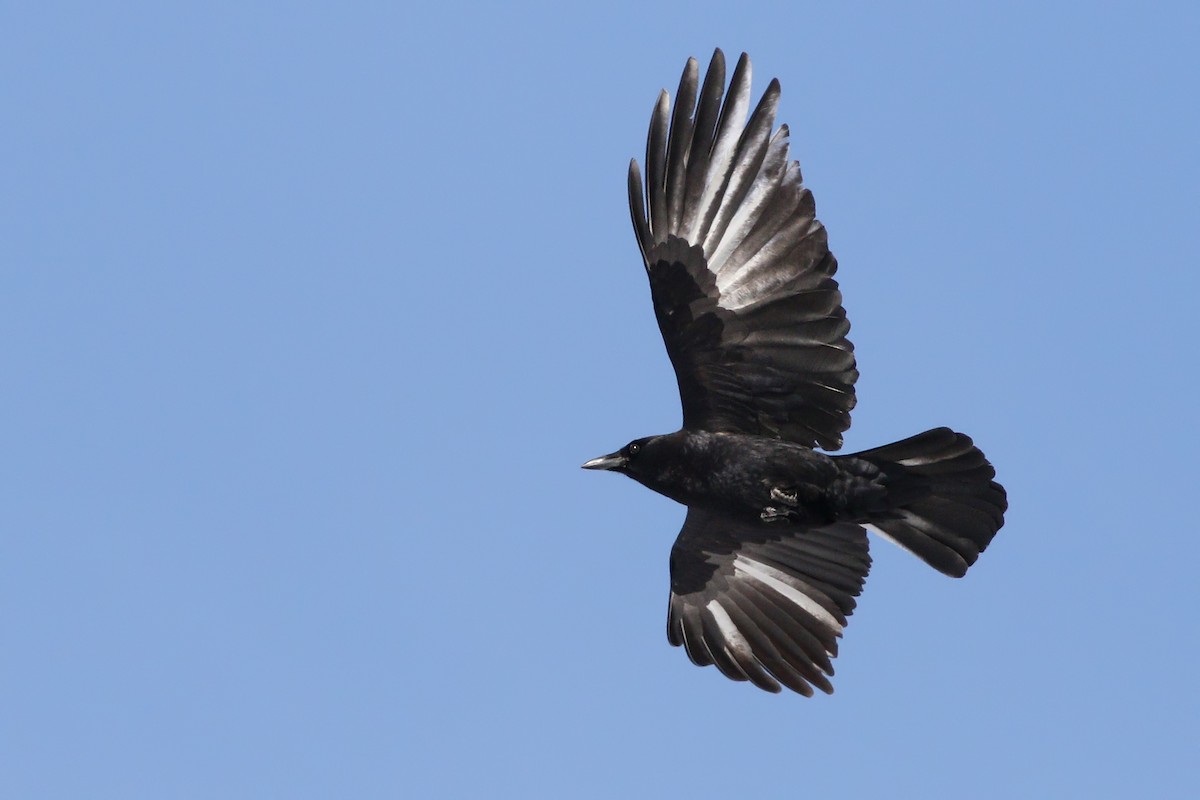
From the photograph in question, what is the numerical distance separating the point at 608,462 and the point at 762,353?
1.64 meters

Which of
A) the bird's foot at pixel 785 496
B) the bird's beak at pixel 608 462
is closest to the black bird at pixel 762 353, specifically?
the bird's foot at pixel 785 496

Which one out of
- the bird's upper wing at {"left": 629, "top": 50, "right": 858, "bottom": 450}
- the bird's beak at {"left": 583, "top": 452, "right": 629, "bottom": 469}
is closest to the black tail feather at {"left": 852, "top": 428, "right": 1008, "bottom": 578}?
the bird's upper wing at {"left": 629, "top": 50, "right": 858, "bottom": 450}

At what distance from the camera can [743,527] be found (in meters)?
14.0

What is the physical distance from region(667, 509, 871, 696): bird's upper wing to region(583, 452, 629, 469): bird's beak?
854 millimetres

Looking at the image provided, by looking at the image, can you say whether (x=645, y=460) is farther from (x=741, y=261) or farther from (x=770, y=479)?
(x=741, y=261)

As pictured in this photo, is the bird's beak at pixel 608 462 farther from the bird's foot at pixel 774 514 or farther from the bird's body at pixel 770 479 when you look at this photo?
the bird's foot at pixel 774 514

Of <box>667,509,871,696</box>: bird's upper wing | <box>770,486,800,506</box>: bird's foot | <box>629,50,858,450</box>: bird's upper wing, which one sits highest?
<box>629,50,858,450</box>: bird's upper wing

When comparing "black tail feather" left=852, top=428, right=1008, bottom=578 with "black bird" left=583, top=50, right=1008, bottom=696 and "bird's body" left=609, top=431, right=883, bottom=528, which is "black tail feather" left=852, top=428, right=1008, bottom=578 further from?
"bird's body" left=609, top=431, right=883, bottom=528

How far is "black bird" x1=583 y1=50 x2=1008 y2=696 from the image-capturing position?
12.8 metres

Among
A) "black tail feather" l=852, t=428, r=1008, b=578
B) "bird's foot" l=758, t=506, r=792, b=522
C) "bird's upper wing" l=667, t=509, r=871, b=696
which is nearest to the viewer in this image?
"black tail feather" l=852, t=428, r=1008, b=578

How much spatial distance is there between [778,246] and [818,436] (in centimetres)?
146

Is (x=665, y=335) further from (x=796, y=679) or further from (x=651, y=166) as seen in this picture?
(x=796, y=679)

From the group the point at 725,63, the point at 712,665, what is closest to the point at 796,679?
the point at 712,665

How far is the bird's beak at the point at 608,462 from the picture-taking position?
13750mm
